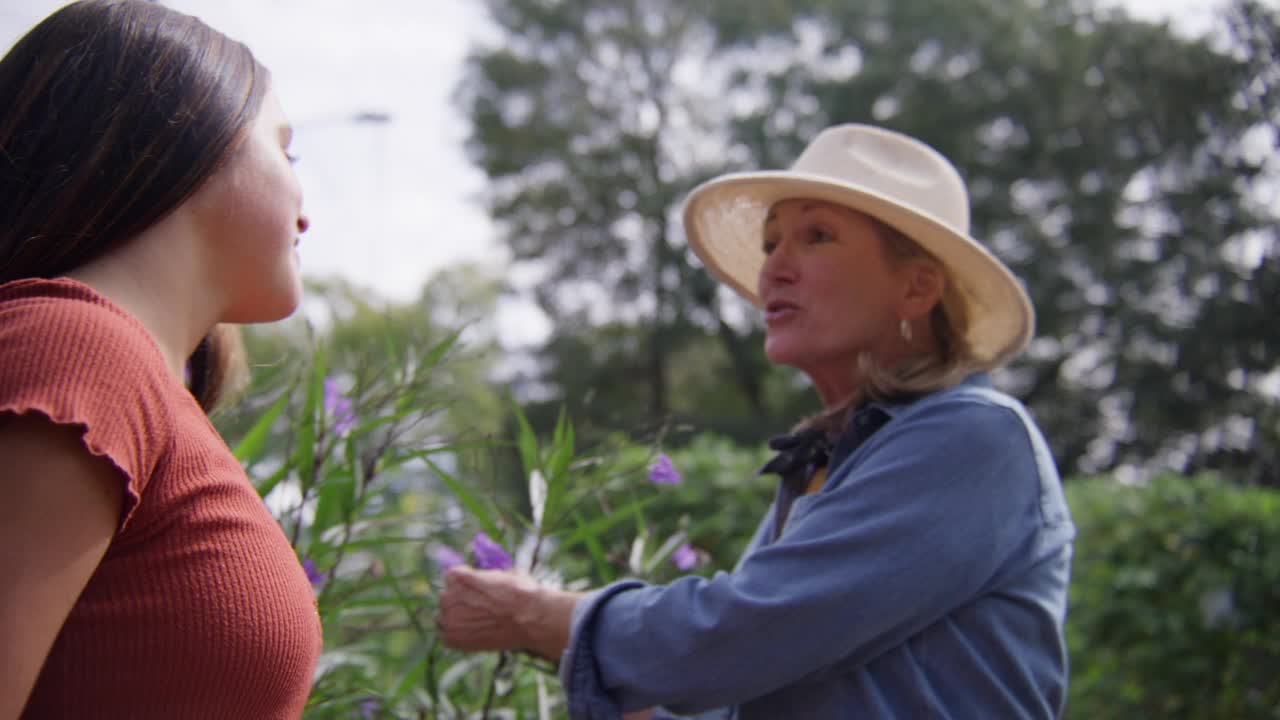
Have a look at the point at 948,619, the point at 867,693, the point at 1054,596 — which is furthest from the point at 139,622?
the point at 1054,596

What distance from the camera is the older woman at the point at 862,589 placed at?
1.35 meters

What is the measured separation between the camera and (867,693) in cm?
139

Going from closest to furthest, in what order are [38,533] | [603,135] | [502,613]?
[38,533] → [502,613] → [603,135]

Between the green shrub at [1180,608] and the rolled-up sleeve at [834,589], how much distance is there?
11.0 feet

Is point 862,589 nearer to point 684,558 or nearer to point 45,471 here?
point 684,558

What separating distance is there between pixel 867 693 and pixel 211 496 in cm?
91

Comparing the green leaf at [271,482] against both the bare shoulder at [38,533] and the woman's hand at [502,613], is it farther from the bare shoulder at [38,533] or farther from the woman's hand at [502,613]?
the bare shoulder at [38,533]

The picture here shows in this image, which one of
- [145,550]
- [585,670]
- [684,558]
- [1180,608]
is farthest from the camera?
[1180,608]

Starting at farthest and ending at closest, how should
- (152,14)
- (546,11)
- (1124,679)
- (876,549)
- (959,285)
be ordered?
(546,11) → (1124,679) → (959,285) → (876,549) → (152,14)

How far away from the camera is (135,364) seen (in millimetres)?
813

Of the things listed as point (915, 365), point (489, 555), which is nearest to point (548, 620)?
point (489, 555)

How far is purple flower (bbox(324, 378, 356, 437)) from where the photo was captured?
1773 millimetres

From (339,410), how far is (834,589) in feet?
3.09

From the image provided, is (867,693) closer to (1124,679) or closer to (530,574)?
(530,574)
